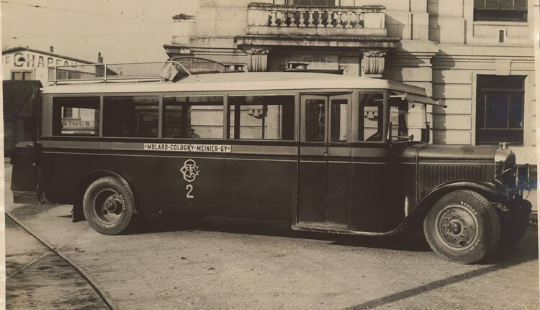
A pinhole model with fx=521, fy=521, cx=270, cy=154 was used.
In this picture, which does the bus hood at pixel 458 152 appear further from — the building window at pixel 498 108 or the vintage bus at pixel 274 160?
the building window at pixel 498 108

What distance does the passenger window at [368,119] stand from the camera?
23.5ft

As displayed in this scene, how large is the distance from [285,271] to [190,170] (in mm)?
2643

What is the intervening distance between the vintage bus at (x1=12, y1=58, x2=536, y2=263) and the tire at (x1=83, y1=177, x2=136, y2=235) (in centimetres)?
2

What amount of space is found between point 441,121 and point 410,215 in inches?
434

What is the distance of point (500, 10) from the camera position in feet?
54.5

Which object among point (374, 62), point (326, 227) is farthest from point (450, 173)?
point (374, 62)

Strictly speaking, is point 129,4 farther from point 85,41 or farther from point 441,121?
point 441,121

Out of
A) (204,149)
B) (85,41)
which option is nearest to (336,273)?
(204,149)

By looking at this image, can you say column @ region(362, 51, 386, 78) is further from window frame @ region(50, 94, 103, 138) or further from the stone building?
window frame @ region(50, 94, 103, 138)

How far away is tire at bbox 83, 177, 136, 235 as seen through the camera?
8586mm

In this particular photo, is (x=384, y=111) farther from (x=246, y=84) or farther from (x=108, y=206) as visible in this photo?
(x=108, y=206)

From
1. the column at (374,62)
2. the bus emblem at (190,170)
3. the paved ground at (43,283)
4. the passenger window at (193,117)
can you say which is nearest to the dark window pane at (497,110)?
the column at (374,62)

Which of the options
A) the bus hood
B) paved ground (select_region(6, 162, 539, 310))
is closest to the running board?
paved ground (select_region(6, 162, 539, 310))

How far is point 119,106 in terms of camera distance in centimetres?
858
